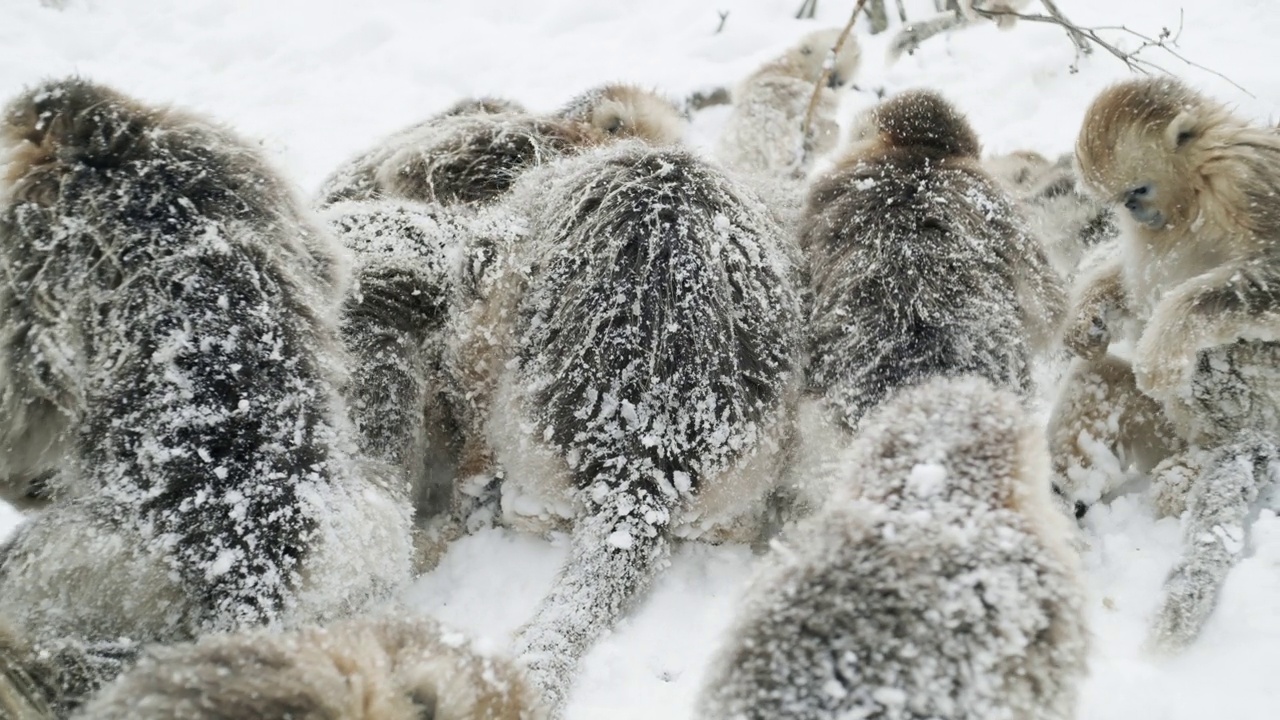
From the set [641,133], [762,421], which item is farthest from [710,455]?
[641,133]

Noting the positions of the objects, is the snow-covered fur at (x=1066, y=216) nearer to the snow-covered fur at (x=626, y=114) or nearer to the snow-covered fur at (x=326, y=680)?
the snow-covered fur at (x=626, y=114)

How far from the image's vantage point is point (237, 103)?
7.30 m

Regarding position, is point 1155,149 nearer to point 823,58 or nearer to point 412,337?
point 412,337

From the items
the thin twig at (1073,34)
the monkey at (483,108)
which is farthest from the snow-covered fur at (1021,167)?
the monkey at (483,108)

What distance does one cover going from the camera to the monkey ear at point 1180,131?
3613 mm

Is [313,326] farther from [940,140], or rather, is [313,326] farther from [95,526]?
[940,140]

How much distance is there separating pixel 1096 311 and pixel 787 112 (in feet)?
10.2

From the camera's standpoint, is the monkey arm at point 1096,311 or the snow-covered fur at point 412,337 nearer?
the snow-covered fur at point 412,337

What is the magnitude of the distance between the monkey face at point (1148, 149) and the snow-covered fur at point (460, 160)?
2.45m

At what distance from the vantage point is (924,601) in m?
1.93

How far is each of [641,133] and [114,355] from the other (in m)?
3.12

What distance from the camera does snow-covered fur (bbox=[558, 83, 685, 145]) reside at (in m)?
5.18

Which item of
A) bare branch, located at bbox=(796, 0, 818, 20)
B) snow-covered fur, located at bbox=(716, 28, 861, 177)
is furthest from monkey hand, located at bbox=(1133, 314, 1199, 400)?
bare branch, located at bbox=(796, 0, 818, 20)

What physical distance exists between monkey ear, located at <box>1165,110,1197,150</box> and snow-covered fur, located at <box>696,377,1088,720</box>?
81.5 inches
